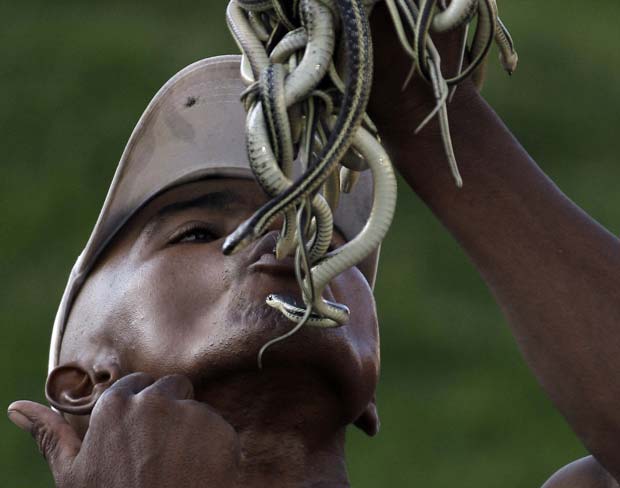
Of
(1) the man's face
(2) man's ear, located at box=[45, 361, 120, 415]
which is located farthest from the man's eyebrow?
(2) man's ear, located at box=[45, 361, 120, 415]

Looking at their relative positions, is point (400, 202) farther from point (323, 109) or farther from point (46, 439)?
point (323, 109)

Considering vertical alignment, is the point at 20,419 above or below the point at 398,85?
below

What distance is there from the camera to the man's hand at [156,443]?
5.09 feet

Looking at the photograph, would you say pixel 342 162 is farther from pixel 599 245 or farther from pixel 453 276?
pixel 453 276

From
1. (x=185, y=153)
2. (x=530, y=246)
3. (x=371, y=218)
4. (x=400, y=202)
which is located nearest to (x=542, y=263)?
(x=530, y=246)

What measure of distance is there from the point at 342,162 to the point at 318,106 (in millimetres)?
54

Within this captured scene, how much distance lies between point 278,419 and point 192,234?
0.67 feet

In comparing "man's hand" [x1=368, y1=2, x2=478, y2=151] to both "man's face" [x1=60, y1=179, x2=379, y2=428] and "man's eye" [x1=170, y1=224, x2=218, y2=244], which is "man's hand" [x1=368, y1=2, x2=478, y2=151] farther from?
"man's eye" [x1=170, y1=224, x2=218, y2=244]

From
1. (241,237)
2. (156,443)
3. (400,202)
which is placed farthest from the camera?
(400,202)

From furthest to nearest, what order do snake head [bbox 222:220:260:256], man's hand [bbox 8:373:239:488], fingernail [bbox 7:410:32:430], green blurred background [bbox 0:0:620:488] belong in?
1. green blurred background [bbox 0:0:620:488]
2. fingernail [bbox 7:410:32:430]
3. man's hand [bbox 8:373:239:488]
4. snake head [bbox 222:220:260:256]

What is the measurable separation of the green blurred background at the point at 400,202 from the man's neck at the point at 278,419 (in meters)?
2.32

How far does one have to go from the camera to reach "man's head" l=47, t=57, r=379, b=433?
159 centimetres

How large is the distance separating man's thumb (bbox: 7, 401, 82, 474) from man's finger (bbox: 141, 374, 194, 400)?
10cm

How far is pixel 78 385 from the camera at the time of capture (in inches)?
67.4
